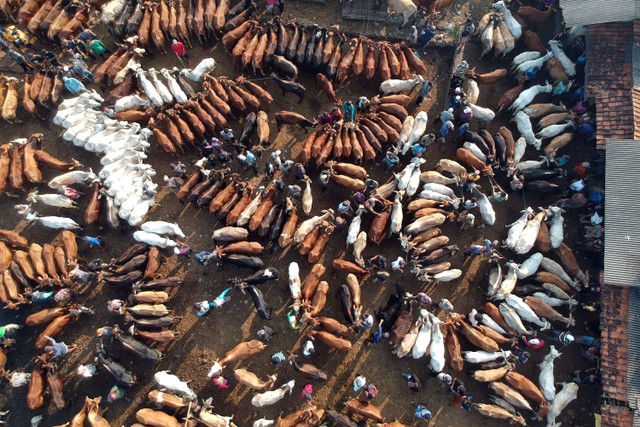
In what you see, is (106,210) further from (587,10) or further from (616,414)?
(587,10)

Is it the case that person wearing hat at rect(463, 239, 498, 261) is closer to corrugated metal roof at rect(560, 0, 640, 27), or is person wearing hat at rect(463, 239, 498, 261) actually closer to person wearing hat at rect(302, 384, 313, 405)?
person wearing hat at rect(302, 384, 313, 405)

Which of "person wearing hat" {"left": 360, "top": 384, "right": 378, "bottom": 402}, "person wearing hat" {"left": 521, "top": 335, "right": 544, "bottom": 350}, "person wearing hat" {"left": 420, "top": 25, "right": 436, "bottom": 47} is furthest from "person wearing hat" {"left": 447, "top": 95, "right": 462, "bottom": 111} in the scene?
"person wearing hat" {"left": 360, "top": 384, "right": 378, "bottom": 402}

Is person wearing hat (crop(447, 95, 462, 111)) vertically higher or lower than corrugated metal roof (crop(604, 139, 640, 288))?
higher

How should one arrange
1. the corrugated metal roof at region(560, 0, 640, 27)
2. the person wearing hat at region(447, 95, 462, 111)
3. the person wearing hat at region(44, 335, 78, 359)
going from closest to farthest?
1. the person wearing hat at region(44, 335, 78, 359)
2. the corrugated metal roof at region(560, 0, 640, 27)
3. the person wearing hat at region(447, 95, 462, 111)

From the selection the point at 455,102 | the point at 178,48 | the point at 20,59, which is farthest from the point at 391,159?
the point at 20,59

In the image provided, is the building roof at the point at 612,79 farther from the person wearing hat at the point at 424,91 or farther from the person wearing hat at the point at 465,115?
the person wearing hat at the point at 424,91
